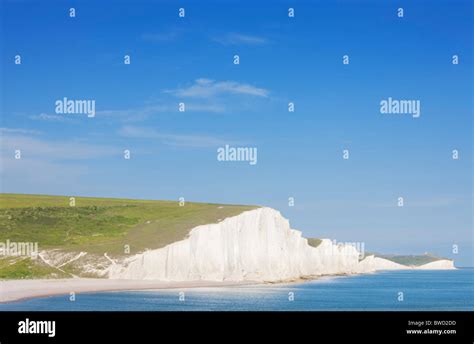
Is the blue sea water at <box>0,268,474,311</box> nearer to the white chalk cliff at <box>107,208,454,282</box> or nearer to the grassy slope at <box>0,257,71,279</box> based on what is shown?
the white chalk cliff at <box>107,208,454,282</box>

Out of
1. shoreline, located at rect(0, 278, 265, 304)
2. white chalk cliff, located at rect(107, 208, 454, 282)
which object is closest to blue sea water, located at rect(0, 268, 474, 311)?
shoreline, located at rect(0, 278, 265, 304)

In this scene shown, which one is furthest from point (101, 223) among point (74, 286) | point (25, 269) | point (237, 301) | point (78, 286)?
point (237, 301)

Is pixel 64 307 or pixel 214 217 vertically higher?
pixel 214 217

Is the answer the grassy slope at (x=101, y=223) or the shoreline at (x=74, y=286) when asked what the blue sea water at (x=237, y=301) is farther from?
the grassy slope at (x=101, y=223)

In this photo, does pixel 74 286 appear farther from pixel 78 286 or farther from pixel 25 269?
pixel 25 269
